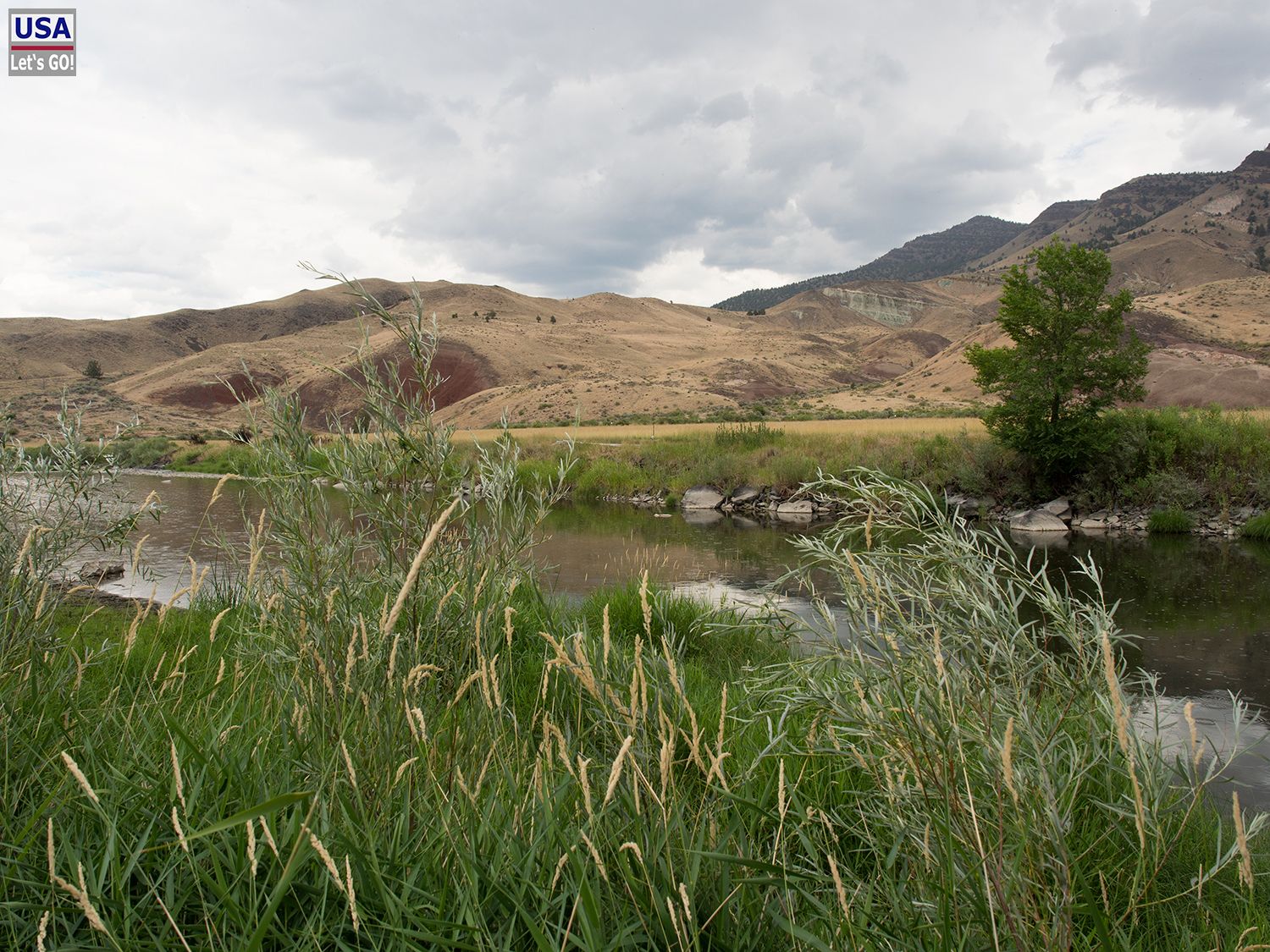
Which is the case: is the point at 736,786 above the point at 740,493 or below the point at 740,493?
above

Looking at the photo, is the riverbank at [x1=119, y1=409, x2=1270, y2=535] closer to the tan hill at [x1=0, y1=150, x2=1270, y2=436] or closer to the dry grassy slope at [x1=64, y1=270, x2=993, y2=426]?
the tan hill at [x1=0, y1=150, x2=1270, y2=436]

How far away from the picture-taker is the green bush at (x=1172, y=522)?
58.4 ft

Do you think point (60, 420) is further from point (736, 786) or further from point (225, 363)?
point (225, 363)

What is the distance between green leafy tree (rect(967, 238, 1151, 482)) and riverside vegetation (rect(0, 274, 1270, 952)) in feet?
60.1

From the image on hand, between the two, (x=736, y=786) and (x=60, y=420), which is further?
(x=60, y=420)

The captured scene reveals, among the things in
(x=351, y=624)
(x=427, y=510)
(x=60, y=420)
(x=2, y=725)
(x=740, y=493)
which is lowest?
(x=740, y=493)

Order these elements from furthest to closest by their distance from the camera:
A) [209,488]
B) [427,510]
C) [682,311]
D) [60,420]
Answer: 1. [682,311]
2. [209,488]
3. [60,420]
4. [427,510]

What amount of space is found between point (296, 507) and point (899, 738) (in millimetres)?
2195

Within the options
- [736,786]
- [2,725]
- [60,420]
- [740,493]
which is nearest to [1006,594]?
[736,786]

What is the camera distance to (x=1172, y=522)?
58.8ft

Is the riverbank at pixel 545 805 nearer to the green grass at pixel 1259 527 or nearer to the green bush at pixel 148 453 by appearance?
the green grass at pixel 1259 527

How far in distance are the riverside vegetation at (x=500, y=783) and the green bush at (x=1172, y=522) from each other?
17482 mm

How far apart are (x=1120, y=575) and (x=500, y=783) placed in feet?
47.9

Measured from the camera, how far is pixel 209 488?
27.8 meters
